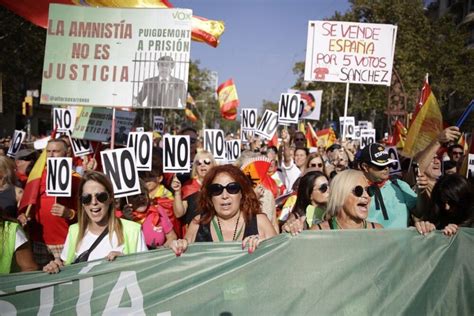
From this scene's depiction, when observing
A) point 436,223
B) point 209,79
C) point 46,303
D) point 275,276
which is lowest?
point 46,303

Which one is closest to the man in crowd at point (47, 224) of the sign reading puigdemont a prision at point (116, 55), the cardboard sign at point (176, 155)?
the cardboard sign at point (176, 155)

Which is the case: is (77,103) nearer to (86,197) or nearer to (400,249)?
(86,197)

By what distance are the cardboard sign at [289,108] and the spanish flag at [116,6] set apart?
1.98m

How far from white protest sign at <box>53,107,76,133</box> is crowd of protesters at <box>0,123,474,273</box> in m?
3.01

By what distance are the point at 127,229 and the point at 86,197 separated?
346 millimetres

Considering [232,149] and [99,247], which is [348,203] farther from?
[232,149]

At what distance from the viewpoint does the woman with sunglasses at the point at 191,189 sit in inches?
195

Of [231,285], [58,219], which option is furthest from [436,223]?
[58,219]

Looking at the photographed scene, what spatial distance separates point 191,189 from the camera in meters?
5.60

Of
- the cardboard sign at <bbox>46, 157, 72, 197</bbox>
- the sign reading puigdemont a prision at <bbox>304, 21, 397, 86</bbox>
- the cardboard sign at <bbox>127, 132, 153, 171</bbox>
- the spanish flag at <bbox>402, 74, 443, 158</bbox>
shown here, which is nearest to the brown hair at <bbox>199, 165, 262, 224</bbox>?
the cardboard sign at <bbox>46, 157, 72, 197</bbox>

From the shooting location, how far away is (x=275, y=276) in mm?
3469

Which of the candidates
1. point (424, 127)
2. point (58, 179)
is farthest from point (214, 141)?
point (58, 179)

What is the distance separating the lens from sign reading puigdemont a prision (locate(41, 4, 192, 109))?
248 inches

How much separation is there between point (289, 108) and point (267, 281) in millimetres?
8344
